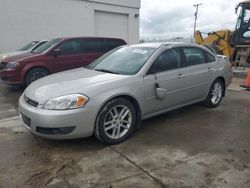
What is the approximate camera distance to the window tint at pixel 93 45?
335 inches

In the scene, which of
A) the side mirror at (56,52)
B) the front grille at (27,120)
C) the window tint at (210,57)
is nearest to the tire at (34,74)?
the side mirror at (56,52)

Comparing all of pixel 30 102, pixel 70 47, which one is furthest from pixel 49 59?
pixel 30 102

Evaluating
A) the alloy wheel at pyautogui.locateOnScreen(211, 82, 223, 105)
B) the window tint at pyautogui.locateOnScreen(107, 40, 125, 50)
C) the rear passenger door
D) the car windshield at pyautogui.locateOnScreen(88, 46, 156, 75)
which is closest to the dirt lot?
the rear passenger door

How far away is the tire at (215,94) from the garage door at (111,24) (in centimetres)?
1268

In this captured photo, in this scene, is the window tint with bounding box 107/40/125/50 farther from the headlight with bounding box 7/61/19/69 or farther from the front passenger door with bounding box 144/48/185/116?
the front passenger door with bounding box 144/48/185/116

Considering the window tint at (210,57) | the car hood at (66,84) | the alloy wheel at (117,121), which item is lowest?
the alloy wheel at (117,121)

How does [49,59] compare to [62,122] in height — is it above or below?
above

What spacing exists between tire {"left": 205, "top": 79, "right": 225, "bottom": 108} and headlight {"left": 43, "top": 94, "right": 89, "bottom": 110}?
10.3 feet

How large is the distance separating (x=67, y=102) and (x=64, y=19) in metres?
13.3

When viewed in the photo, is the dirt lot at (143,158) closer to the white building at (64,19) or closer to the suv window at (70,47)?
the suv window at (70,47)

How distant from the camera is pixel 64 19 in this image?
15.6 metres

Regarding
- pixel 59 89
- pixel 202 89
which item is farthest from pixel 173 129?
pixel 59 89

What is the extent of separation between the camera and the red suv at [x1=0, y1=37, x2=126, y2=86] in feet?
24.2

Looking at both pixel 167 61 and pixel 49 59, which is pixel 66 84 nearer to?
pixel 167 61
